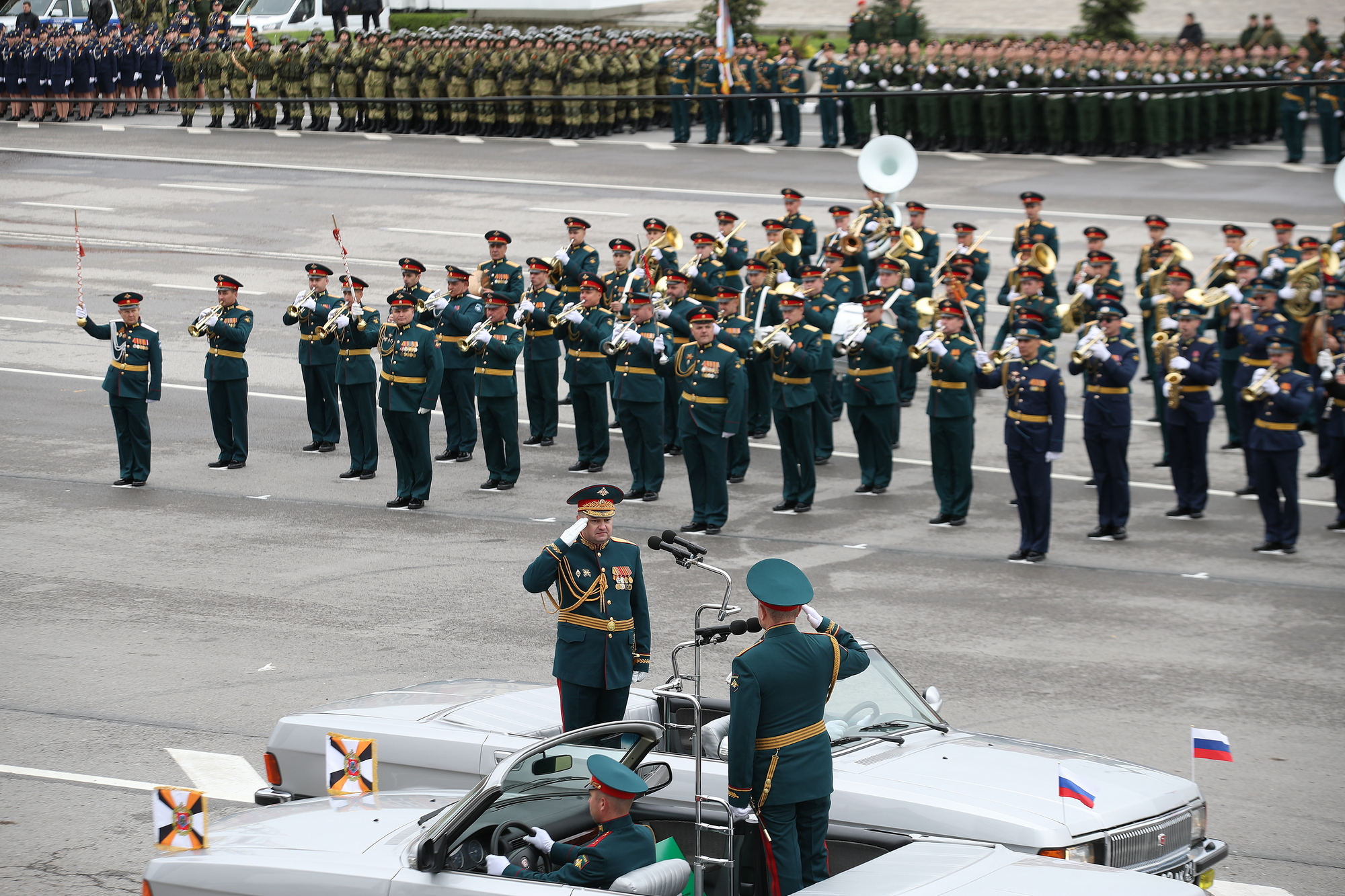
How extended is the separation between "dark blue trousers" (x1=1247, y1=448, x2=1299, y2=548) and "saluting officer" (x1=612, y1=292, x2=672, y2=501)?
5.33m

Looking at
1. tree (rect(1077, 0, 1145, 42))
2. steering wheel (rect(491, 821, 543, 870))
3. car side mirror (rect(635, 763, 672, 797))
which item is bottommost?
steering wheel (rect(491, 821, 543, 870))

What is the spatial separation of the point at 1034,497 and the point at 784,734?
7.43 m

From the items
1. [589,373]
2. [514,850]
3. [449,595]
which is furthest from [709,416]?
[514,850]

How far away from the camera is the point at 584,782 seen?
6.34 m

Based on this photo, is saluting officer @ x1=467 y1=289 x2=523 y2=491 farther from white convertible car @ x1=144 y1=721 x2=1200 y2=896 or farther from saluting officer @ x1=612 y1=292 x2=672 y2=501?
white convertible car @ x1=144 y1=721 x2=1200 y2=896

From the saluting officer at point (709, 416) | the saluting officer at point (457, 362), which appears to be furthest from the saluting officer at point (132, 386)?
the saluting officer at point (709, 416)

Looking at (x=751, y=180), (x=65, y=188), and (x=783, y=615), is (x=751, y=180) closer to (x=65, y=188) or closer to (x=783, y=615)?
(x=65, y=188)

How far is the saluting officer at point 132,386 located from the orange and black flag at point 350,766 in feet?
31.2

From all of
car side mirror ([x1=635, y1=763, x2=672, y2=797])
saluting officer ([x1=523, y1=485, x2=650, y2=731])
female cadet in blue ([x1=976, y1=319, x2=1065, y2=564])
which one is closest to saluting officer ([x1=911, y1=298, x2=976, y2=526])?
female cadet in blue ([x1=976, y1=319, x2=1065, y2=564])

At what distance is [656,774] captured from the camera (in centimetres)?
645

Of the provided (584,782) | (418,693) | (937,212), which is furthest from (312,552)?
(937,212)

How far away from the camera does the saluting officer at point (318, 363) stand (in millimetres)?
17219

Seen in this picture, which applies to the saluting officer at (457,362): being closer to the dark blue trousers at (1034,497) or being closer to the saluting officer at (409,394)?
the saluting officer at (409,394)

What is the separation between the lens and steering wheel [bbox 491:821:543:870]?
6.14m
